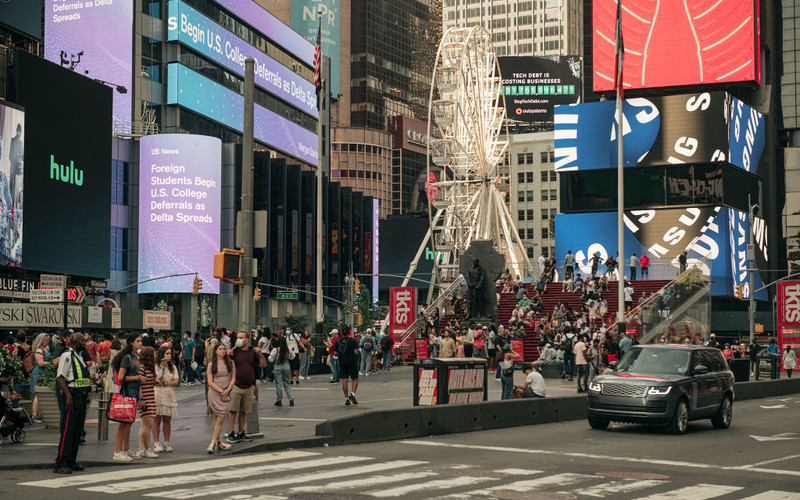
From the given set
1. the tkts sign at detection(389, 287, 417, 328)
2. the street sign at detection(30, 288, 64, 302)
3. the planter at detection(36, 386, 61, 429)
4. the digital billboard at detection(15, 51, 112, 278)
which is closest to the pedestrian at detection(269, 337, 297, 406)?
the street sign at detection(30, 288, 64, 302)

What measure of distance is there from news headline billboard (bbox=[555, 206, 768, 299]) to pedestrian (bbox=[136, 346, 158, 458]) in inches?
2504

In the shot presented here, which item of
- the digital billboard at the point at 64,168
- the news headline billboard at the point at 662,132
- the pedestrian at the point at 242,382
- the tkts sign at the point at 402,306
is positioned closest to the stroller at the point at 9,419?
the pedestrian at the point at 242,382

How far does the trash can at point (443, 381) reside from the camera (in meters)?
22.2

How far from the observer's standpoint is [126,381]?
1596cm

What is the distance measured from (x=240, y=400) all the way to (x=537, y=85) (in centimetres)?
14846

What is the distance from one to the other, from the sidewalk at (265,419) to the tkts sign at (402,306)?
855 cm

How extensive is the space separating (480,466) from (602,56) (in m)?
75.8

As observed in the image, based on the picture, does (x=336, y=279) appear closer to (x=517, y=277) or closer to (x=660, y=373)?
(x=517, y=277)

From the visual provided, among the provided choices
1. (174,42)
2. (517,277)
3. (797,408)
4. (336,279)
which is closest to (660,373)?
(797,408)

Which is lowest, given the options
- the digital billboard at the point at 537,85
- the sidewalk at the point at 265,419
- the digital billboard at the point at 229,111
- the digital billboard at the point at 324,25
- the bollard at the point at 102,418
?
the sidewalk at the point at 265,419

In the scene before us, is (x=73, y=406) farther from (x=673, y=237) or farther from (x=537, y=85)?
(x=537, y=85)

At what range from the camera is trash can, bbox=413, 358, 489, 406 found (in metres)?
22.2

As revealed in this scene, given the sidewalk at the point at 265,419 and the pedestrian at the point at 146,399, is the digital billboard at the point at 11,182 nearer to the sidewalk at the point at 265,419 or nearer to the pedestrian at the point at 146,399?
the sidewalk at the point at 265,419

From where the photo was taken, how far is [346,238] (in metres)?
114
